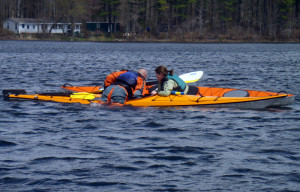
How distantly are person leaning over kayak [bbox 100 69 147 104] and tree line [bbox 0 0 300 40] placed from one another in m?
64.2

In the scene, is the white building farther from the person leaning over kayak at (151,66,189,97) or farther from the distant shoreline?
the person leaning over kayak at (151,66,189,97)

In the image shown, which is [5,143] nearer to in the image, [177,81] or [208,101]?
[177,81]

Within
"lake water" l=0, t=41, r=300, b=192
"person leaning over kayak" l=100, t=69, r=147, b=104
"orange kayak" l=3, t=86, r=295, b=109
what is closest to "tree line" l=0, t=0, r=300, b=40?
"orange kayak" l=3, t=86, r=295, b=109

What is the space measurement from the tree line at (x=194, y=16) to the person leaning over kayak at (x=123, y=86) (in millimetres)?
64196

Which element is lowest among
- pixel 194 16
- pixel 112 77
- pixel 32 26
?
pixel 112 77

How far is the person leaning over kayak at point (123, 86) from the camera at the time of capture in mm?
12906

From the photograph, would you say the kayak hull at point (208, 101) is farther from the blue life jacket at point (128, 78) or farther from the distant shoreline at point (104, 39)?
the distant shoreline at point (104, 39)

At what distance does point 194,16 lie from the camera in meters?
83.3

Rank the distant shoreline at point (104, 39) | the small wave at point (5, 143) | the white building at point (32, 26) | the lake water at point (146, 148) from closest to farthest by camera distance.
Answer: the lake water at point (146, 148)
the small wave at point (5, 143)
the distant shoreline at point (104, 39)
the white building at point (32, 26)

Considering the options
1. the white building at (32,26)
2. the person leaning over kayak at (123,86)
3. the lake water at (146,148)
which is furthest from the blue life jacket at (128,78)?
the white building at (32,26)

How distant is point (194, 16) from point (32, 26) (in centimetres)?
2584

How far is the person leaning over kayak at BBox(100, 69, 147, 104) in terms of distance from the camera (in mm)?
12906

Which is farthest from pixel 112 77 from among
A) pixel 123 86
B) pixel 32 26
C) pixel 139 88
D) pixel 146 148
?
pixel 32 26

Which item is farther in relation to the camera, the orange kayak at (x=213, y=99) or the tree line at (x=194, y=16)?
the tree line at (x=194, y=16)
